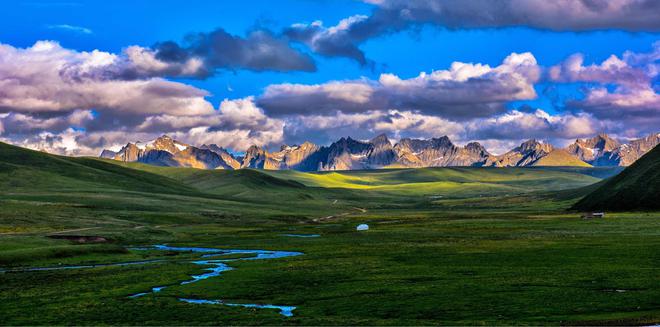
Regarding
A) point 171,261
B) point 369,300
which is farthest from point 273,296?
point 171,261

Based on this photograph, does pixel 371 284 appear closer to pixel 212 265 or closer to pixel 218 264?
pixel 212 265

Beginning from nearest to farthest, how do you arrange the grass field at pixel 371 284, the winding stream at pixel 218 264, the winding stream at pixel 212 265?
the grass field at pixel 371 284, the winding stream at pixel 218 264, the winding stream at pixel 212 265

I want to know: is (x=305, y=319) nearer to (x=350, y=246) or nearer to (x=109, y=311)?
(x=109, y=311)

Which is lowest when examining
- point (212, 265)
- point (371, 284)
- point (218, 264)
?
point (218, 264)

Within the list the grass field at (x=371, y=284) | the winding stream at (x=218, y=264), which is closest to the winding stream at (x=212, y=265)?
the winding stream at (x=218, y=264)

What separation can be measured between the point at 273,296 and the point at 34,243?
6674cm

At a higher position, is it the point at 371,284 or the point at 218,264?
the point at 371,284

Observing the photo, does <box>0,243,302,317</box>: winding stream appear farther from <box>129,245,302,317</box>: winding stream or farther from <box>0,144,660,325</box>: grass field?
<box>0,144,660,325</box>: grass field

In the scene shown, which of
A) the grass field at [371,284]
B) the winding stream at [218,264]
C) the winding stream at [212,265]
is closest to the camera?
the grass field at [371,284]

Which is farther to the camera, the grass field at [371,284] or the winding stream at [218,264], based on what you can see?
the winding stream at [218,264]

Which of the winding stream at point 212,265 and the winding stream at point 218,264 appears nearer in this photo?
the winding stream at point 218,264

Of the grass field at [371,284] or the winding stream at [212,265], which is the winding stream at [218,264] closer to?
the winding stream at [212,265]

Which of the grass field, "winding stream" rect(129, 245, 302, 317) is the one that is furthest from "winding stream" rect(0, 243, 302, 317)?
the grass field

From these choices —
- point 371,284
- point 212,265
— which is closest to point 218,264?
point 212,265
